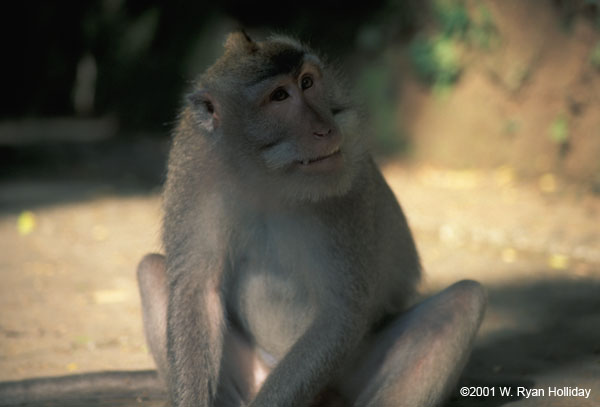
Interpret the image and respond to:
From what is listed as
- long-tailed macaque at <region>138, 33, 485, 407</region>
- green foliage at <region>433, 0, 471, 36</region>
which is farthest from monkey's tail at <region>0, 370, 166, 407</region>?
green foliage at <region>433, 0, 471, 36</region>

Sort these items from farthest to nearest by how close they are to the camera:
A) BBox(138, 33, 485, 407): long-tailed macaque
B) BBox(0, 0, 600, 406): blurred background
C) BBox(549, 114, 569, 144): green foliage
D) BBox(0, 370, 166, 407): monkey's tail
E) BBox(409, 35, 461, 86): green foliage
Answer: BBox(409, 35, 461, 86): green foliage → BBox(549, 114, 569, 144): green foliage → BBox(0, 0, 600, 406): blurred background → BBox(0, 370, 166, 407): monkey's tail → BBox(138, 33, 485, 407): long-tailed macaque

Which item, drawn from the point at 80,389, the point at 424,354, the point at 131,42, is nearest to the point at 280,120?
the point at 424,354

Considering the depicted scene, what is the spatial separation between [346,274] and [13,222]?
6.00 meters

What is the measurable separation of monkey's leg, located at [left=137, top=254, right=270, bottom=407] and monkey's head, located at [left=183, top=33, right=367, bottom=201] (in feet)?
2.33

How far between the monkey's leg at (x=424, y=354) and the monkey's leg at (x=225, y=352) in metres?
0.47

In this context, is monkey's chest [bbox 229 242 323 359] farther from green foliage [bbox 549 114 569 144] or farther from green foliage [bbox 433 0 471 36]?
green foliage [bbox 433 0 471 36]

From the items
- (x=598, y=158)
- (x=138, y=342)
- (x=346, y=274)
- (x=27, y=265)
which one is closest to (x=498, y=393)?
(x=346, y=274)

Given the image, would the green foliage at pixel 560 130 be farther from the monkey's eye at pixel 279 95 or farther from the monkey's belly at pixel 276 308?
the monkey's eye at pixel 279 95

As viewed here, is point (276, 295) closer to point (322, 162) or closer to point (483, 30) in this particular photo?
point (322, 162)

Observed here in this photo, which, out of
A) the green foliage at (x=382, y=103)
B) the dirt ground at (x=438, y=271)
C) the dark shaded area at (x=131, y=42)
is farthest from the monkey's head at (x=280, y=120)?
the dark shaded area at (x=131, y=42)

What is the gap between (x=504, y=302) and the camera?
5.46m

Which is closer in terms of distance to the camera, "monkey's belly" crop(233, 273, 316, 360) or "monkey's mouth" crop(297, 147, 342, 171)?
"monkey's mouth" crop(297, 147, 342, 171)

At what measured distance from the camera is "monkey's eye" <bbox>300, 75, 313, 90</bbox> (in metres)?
3.26

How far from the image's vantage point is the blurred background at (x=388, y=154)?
200 inches
